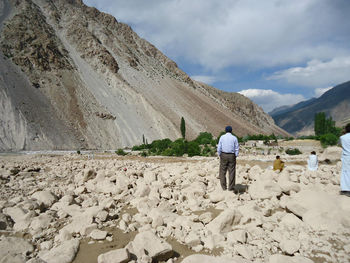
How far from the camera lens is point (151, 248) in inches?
102

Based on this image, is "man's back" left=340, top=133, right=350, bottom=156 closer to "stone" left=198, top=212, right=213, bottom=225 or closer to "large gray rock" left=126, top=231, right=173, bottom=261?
"stone" left=198, top=212, right=213, bottom=225

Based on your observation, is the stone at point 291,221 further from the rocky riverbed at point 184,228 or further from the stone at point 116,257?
the stone at point 116,257

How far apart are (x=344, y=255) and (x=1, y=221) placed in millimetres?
4422

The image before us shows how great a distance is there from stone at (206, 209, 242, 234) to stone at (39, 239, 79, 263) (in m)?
1.69

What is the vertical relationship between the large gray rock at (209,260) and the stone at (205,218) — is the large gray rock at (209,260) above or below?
below

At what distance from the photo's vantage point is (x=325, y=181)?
558 cm

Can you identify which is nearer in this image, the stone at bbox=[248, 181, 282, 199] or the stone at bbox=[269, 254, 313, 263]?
the stone at bbox=[269, 254, 313, 263]

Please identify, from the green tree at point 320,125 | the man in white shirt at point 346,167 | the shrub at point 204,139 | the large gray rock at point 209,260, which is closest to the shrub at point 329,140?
the shrub at point 204,139

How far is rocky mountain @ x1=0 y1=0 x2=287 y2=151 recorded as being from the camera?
30.4 metres

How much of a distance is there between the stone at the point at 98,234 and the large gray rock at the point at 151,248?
607mm

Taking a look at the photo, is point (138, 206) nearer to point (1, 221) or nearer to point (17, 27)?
point (1, 221)

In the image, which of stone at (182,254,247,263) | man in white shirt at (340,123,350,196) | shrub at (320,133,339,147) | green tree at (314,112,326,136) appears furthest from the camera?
green tree at (314,112,326,136)

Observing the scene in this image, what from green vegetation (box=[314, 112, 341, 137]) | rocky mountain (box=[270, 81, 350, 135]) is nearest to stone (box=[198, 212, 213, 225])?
green vegetation (box=[314, 112, 341, 137])

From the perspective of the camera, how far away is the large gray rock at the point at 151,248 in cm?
254
